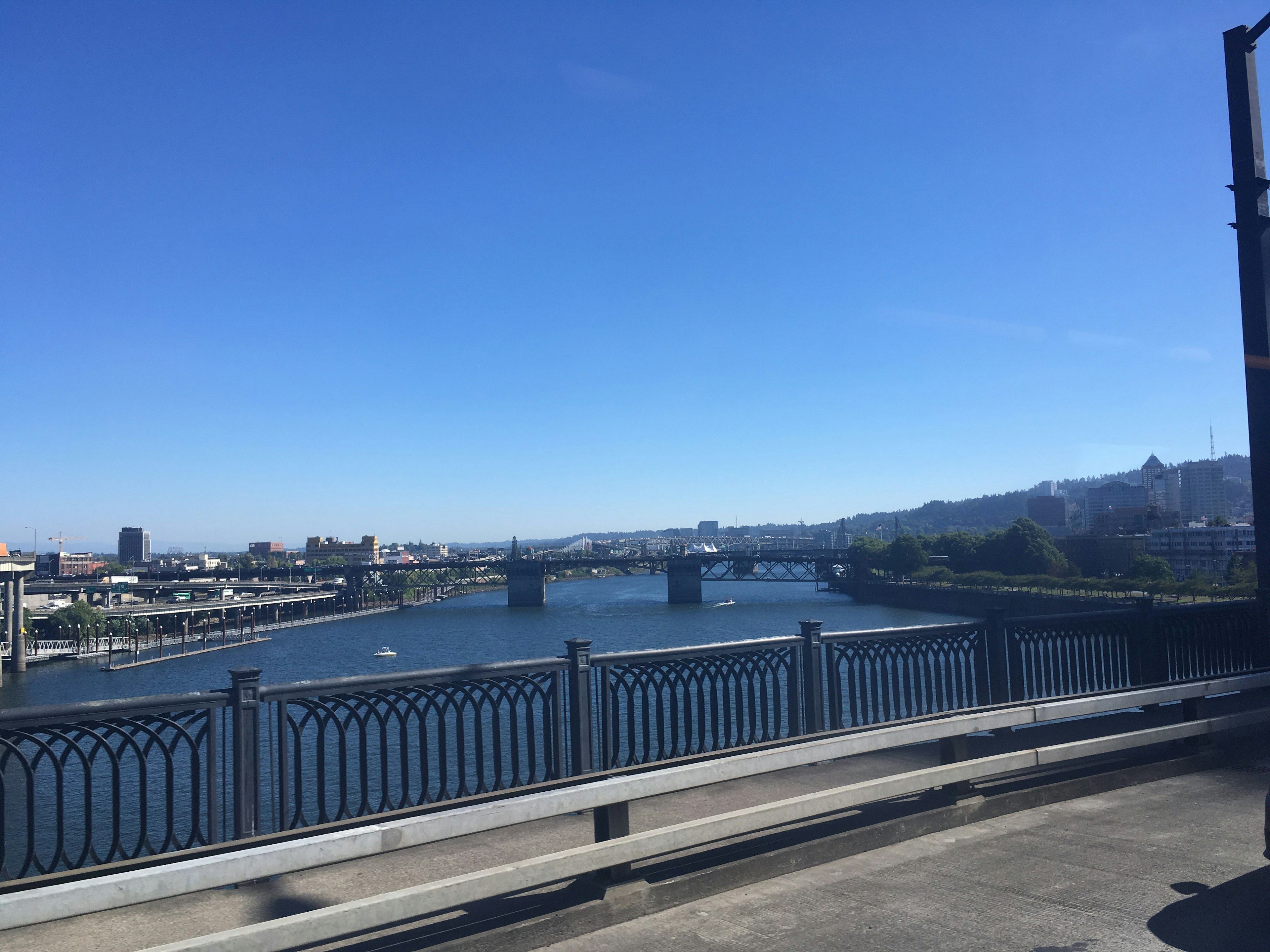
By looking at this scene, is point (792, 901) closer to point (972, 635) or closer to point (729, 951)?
point (729, 951)

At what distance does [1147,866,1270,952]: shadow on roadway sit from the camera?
4.43m

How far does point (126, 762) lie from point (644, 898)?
27802mm

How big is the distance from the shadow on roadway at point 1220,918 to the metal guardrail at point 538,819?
1594mm

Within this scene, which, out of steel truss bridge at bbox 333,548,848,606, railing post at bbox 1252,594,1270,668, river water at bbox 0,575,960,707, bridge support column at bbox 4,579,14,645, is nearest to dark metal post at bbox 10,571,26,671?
bridge support column at bbox 4,579,14,645

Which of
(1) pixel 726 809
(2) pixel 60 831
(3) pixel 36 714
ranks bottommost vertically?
(1) pixel 726 809

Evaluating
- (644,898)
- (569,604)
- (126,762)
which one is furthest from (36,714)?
(569,604)

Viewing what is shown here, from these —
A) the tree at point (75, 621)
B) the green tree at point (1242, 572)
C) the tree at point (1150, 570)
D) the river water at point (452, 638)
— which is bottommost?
the river water at point (452, 638)

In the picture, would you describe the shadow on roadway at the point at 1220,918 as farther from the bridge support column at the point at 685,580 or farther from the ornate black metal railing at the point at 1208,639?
the bridge support column at the point at 685,580

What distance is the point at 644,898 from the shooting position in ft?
16.4

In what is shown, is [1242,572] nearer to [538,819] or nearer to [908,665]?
[908,665]

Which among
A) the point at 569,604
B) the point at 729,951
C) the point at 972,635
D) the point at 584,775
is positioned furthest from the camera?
the point at 569,604

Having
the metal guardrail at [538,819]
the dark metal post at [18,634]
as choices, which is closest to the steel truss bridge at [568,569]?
the dark metal post at [18,634]

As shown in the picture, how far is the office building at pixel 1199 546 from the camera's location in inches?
4481

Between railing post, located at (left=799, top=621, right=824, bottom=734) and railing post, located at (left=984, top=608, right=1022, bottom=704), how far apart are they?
1.99m
